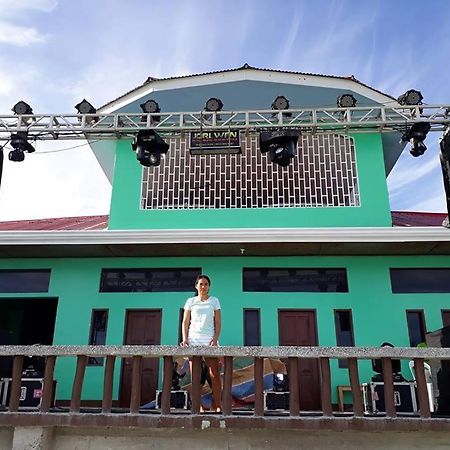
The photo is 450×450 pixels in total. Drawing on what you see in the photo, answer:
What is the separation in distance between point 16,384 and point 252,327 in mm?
4900

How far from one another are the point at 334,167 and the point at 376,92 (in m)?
1.85

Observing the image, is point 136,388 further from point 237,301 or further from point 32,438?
point 237,301

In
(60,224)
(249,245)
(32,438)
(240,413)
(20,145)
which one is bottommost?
(32,438)

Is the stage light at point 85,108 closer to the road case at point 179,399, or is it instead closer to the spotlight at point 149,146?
the spotlight at point 149,146

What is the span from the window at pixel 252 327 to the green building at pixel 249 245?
0.02m

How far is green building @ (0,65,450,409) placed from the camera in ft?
29.2

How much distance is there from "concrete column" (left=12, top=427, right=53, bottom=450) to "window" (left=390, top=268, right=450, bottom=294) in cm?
657

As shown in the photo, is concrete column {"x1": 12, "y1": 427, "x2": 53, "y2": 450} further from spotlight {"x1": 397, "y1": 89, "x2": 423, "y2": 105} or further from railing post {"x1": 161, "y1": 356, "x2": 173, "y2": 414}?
spotlight {"x1": 397, "y1": 89, "x2": 423, "y2": 105}

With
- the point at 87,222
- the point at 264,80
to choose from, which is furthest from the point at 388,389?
the point at 87,222

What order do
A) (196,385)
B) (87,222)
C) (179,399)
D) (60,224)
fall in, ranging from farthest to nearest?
1. (87,222)
2. (60,224)
3. (179,399)
4. (196,385)

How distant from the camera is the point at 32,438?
496 centimetres

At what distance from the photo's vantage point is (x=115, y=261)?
9.83 meters

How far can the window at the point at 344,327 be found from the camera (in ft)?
30.4

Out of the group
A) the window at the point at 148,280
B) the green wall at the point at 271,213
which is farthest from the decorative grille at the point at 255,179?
the window at the point at 148,280
